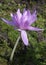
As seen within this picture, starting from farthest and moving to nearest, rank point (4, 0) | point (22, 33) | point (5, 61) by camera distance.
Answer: point (4, 0), point (5, 61), point (22, 33)

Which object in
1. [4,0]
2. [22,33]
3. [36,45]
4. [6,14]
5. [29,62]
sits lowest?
[29,62]

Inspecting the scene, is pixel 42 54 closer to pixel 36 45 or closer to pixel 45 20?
pixel 36 45

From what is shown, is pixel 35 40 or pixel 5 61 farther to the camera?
pixel 35 40

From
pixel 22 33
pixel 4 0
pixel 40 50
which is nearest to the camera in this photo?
pixel 22 33

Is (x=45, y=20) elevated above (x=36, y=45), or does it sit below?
above

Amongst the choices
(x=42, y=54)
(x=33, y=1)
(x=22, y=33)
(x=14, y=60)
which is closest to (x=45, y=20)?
(x=33, y=1)

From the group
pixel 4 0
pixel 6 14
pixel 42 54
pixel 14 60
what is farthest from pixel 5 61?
pixel 4 0

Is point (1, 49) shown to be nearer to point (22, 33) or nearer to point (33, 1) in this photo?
point (22, 33)

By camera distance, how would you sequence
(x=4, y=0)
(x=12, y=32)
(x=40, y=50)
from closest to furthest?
(x=40, y=50) → (x=12, y=32) → (x=4, y=0)

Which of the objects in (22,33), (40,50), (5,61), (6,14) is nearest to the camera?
(22,33)
